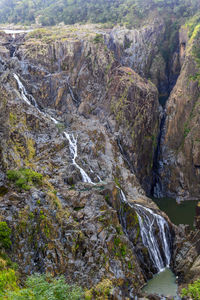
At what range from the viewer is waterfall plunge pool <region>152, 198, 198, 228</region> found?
45.3 m

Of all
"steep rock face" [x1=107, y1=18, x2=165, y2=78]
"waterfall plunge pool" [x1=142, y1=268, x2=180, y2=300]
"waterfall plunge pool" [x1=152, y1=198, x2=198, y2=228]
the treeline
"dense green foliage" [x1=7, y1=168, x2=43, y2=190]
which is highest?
the treeline

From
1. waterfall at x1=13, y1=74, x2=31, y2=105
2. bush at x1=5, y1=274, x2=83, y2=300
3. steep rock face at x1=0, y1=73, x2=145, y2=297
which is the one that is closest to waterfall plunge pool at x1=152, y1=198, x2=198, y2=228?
steep rock face at x1=0, y1=73, x2=145, y2=297

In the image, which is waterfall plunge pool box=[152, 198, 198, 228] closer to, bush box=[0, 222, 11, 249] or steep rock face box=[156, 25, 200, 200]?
steep rock face box=[156, 25, 200, 200]

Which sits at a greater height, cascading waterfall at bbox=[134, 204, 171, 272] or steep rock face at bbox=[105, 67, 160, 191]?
steep rock face at bbox=[105, 67, 160, 191]

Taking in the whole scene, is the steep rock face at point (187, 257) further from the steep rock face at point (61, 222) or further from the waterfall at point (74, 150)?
the waterfall at point (74, 150)

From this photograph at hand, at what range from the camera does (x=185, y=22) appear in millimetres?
73375

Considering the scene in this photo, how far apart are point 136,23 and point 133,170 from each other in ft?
119

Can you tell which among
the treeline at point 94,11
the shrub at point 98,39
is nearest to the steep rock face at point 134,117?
the shrub at point 98,39

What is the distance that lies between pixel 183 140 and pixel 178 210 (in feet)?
46.5

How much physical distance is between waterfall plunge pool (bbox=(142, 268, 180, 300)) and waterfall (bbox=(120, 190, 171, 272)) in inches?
36.8

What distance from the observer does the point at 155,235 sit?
1364 inches

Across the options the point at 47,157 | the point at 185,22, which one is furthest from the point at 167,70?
the point at 47,157

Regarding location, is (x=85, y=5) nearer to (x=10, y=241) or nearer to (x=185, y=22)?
(x=185, y=22)

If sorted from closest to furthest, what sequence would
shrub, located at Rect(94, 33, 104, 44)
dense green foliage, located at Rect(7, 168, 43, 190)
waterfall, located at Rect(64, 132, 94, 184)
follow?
dense green foliage, located at Rect(7, 168, 43, 190)
waterfall, located at Rect(64, 132, 94, 184)
shrub, located at Rect(94, 33, 104, 44)
